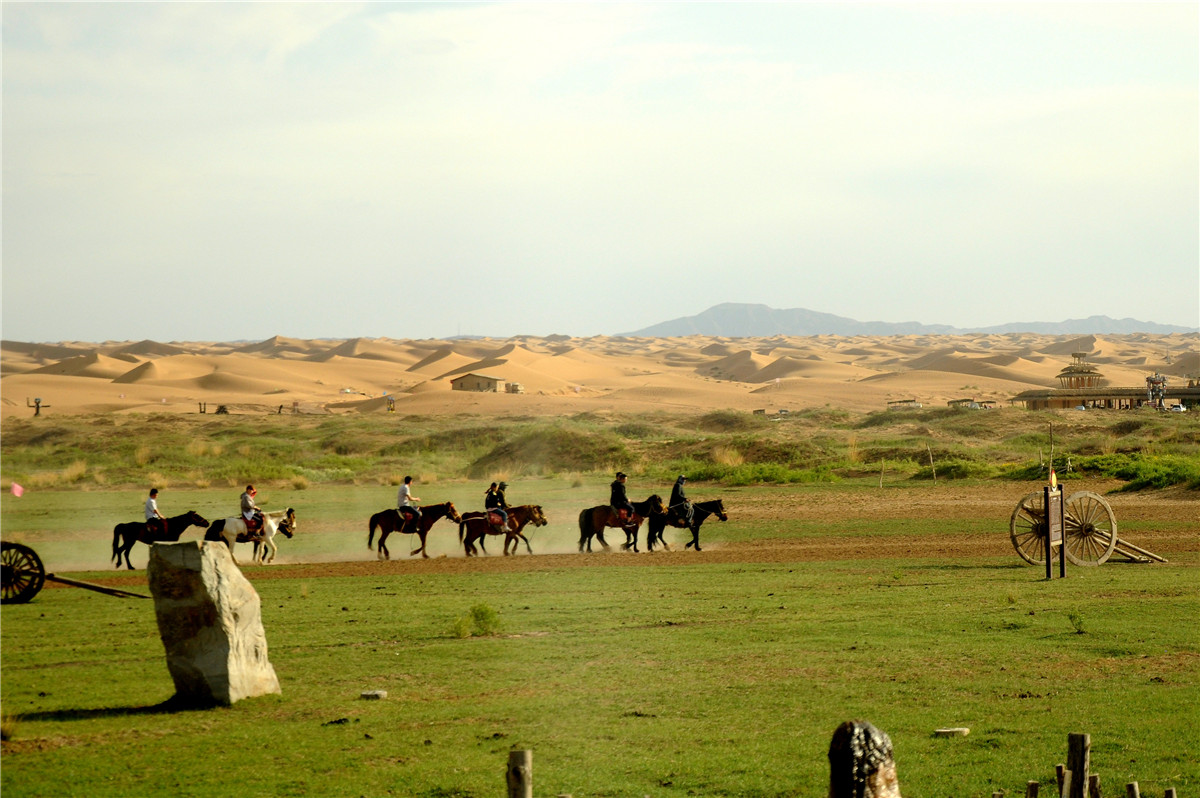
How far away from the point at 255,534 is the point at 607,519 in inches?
296

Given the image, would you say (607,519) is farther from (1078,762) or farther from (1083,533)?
(1078,762)

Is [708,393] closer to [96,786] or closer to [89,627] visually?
[89,627]

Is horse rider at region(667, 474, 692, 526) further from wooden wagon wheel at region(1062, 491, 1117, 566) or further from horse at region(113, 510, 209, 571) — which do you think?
horse at region(113, 510, 209, 571)

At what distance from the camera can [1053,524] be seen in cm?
1927

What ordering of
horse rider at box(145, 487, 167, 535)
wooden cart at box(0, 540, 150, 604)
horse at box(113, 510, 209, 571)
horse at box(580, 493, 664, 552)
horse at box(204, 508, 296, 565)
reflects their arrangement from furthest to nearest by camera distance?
1. horse at box(580, 493, 664, 552)
2. horse at box(204, 508, 296, 565)
3. horse rider at box(145, 487, 167, 535)
4. horse at box(113, 510, 209, 571)
5. wooden cart at box(0, 540, 150, 604)

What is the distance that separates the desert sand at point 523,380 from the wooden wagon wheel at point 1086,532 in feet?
186

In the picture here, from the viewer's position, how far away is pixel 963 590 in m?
18.1

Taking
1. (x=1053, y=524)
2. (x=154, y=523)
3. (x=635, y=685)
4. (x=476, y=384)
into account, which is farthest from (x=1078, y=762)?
(x=476, y=384)

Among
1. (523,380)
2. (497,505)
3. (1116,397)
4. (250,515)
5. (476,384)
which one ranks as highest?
(523,380)

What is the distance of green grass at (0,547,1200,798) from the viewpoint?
900cm

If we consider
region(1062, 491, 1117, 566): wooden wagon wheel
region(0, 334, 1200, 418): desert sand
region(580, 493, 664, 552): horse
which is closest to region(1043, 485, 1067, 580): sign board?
region(1062, 491, 1117, 566): wooden wagon wheel

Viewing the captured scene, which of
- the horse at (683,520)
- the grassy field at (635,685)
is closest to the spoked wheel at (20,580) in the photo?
the grassy field at (635,685)

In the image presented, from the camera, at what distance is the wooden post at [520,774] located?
5.55 m

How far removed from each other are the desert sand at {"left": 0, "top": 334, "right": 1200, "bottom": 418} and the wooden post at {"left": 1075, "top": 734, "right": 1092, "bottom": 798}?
70.5m
